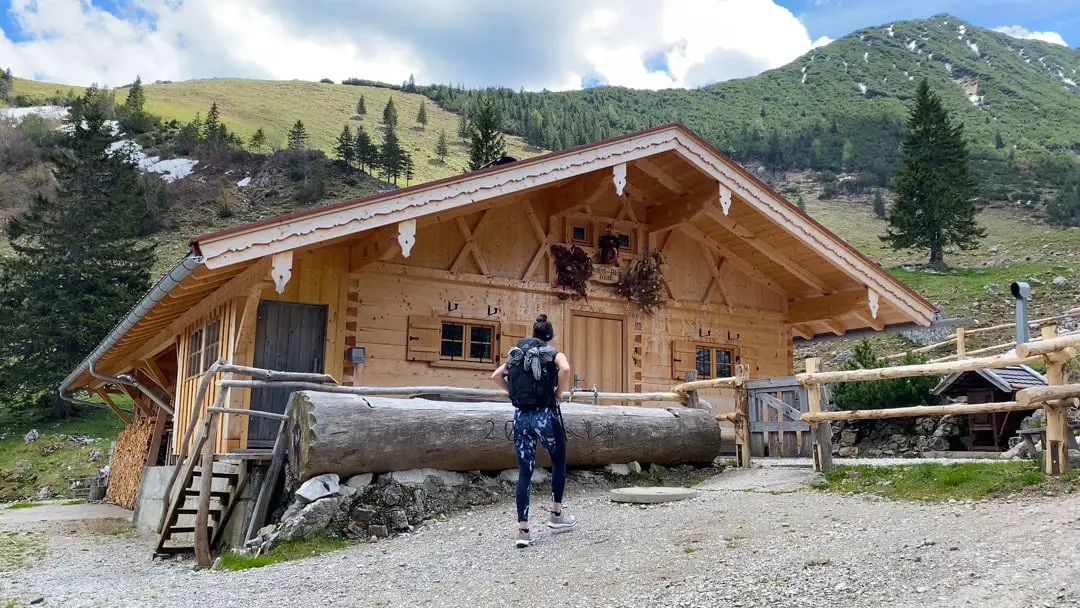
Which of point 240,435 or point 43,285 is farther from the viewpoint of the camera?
point 43,285

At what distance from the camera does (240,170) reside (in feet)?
194

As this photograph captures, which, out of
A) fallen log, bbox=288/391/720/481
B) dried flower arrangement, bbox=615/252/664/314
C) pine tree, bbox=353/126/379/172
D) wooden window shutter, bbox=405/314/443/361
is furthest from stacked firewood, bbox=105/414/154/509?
pine tree, bbox=353/126/379/172

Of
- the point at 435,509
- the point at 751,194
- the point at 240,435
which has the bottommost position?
the point at 435,509

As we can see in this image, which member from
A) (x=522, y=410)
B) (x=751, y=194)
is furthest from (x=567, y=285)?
(x=522, y=410)

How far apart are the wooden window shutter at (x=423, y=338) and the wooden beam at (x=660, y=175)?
14.2 feet

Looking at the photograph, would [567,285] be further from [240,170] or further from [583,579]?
[240,170]

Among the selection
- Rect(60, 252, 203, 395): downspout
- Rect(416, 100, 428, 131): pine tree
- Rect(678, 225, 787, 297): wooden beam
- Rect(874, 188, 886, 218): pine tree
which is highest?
Rect(416, 100, 428, 131): pine tree

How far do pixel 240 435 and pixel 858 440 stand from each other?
12.8m

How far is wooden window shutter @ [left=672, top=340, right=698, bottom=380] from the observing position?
14.5m

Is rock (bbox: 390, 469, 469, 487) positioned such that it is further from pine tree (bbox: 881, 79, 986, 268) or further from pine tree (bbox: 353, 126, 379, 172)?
pine tree (bbox: 353, 126, 379, 172)

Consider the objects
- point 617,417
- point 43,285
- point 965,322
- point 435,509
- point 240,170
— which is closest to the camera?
A: point 435,509

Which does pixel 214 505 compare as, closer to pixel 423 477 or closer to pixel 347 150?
pixel 423 477

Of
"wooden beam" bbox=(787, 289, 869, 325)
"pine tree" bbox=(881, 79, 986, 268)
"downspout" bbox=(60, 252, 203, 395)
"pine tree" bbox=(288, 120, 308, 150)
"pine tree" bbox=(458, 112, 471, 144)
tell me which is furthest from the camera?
"pine tree" bbox=(458, 112, 471, 144)

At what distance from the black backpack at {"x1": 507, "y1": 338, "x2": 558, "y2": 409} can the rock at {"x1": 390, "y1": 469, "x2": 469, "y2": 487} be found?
2278 mm
